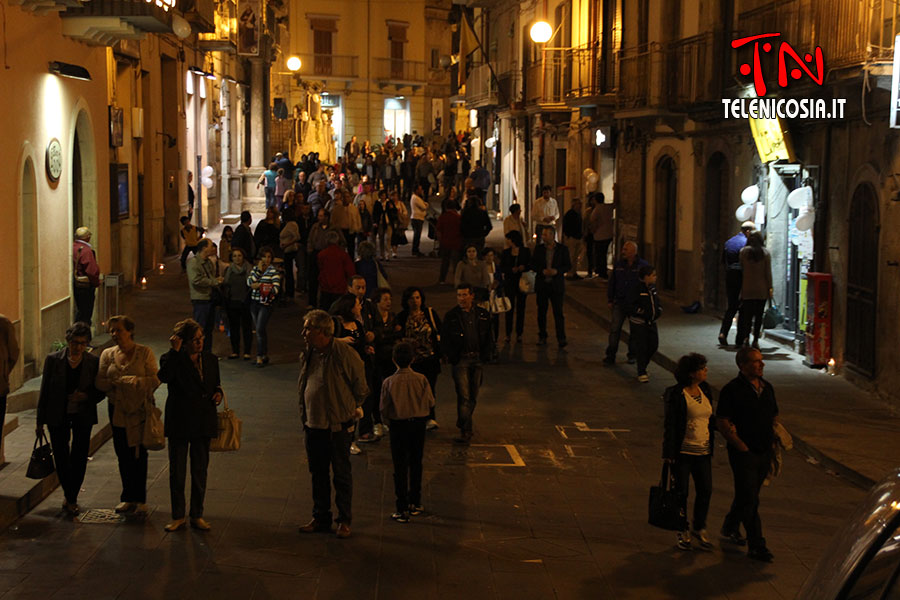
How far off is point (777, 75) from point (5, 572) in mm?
13478

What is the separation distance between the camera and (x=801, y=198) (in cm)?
1706

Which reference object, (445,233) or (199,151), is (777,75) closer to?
(445,233)

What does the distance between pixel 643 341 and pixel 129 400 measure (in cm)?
783

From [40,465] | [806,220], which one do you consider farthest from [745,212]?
[40,465]

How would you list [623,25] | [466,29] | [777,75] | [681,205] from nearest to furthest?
[777,75]
[681,205]
[623,25]
[466,29]

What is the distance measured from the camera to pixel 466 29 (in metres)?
40.1

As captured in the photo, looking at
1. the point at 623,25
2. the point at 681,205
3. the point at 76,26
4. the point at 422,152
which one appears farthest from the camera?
the point at 422,152

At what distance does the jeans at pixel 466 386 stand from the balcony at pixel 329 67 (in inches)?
2269

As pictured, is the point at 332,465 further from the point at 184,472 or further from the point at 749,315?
the point at 749,315

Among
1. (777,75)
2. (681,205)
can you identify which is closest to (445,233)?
(681,205)

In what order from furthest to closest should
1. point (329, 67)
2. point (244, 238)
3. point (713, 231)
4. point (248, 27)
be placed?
1. point (329, 67)
2. point (248, 27)
3. point (713, 231)
4. point (244, 238)

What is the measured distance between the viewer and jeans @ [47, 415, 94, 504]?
9875 mm

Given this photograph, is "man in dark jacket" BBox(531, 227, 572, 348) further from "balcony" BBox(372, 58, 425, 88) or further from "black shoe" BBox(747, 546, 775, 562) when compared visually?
"balcony" BBox(372, 58, 425, 88)

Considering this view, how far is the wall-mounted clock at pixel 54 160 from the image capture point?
15461 mm
